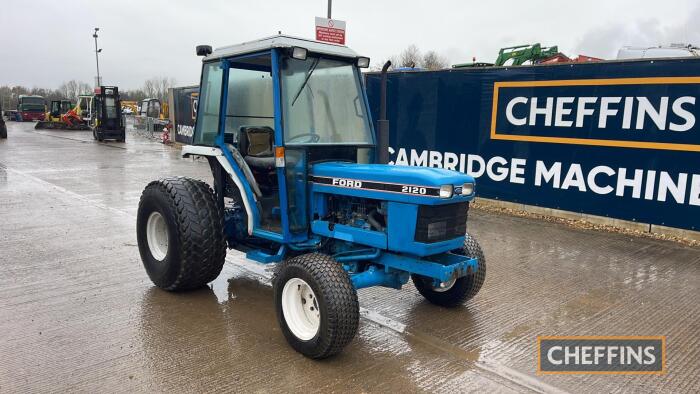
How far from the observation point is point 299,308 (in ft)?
12.4

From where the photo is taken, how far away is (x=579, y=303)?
15.8 feet

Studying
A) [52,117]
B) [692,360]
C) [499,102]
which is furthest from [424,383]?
[52,117]

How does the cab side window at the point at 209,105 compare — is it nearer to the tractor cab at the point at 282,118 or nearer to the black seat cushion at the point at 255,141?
the tractor cab at the point at 282,118

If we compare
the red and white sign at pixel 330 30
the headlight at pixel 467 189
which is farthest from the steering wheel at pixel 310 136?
the red and white sign at pixel 330 30

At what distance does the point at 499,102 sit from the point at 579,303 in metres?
4.58

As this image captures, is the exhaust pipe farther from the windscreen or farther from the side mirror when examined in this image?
the side mirror

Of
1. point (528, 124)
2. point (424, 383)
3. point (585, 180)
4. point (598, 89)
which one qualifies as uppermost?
point (598, 89)

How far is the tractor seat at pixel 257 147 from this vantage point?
184 inches

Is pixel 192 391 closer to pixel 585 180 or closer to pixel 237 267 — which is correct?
pixel 237 267

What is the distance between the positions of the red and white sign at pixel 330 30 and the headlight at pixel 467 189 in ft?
26.0

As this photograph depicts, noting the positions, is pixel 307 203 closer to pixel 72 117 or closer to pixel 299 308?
pixel 299 308

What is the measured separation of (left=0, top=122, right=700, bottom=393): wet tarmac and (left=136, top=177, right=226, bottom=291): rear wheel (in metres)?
0.22

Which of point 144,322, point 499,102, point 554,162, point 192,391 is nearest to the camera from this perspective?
point 192,391

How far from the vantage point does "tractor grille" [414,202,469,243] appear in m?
3.61
